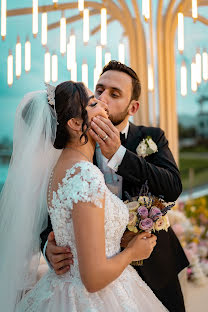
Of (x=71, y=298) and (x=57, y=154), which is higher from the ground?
(x=57, y=154)

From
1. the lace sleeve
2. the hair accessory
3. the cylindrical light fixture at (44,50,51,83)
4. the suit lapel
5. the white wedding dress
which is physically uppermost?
the cylindrical light fixture at (44,50,51,83)

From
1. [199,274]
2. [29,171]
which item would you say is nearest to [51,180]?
[29,171]

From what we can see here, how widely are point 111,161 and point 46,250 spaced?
0.55 m

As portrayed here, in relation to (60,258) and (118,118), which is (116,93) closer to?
(118,118)

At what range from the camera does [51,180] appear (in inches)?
62.1

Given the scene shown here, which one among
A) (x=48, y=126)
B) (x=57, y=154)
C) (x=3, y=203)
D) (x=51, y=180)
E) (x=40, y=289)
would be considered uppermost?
(x=48, y=126)

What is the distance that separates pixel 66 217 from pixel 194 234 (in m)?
2.90

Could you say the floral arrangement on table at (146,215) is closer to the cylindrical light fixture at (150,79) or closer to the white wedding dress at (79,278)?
the white wedding dress at (79,278)

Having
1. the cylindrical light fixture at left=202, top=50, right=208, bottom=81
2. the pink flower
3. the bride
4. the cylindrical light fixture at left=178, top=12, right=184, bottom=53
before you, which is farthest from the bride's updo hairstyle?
the cylindrical light fixture at left=202, top=50, right=208, bottom=81

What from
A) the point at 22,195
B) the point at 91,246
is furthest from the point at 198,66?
the point at 91,246

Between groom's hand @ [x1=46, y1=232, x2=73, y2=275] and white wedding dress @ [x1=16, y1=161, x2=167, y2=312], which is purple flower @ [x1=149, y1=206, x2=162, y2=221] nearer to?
white wedding dress @ [x1=16, y1=161, x2=167, y2=312]

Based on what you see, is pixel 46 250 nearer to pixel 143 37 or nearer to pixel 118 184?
pixel 118 184

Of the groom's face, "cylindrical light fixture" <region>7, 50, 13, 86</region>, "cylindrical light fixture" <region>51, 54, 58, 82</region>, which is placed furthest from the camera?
"cylindrical light fixture" <region>51, 54, 58, 82</region>

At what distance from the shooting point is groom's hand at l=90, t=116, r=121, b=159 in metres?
1.59
